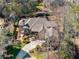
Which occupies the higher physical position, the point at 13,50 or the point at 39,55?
the point at 13,50

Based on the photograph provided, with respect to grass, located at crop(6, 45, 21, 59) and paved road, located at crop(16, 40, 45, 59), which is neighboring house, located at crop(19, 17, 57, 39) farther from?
A: grass, located at crop(6, 45, 21, 59)

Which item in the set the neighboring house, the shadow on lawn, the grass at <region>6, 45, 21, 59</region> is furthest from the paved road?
the neighboring house

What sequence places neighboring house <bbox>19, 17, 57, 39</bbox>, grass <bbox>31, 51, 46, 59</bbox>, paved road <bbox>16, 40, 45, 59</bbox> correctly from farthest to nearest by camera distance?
1. neighboring house <bbox>19, 17, 57, 39</bbox>
2. paved road <bbox>16, 40, 45, 59</bbox>
3. grass <bbox>31, 51, 46, 59</bbox>

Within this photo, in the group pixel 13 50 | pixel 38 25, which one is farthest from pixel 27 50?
pixel 38 25

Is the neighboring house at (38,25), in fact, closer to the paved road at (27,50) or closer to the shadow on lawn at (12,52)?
the paved road at (27,50)

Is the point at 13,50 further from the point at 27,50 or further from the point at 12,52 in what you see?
the point at 27,50

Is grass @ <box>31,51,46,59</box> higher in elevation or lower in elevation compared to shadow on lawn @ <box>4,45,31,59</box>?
lower

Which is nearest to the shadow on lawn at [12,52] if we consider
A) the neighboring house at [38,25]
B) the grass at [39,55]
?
the grass at [39,55]

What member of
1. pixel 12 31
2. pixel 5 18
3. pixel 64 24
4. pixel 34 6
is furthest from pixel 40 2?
pixel 64 24

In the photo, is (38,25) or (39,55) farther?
(38,25)

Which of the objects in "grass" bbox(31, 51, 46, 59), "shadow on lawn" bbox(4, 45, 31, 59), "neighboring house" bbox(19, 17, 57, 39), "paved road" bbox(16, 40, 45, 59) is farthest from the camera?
"neighboring house" bbox(19, 17, 57, 39)

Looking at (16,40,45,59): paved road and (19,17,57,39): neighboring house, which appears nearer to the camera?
(16,40,45,59): paved road
